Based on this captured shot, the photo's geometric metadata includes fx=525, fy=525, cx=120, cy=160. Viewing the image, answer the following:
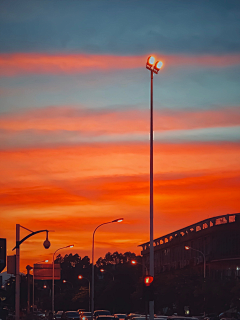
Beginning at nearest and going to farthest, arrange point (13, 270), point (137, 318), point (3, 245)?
point (3, 245) < point (13, 270) < point (137, 318)

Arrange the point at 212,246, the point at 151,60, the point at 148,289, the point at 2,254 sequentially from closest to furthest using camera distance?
the point at 2,254, the point at 148,289, the point at 151,60, the point at 212,246

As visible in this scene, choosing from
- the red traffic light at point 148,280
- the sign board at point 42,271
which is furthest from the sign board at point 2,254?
the sign board at point 42,271

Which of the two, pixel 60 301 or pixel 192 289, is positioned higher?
pixel 192 289

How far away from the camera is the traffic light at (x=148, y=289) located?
81.7ft

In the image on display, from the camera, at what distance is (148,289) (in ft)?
82.0

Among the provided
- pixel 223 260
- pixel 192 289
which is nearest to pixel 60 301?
pixel 223 260

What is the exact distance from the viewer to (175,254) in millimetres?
121500

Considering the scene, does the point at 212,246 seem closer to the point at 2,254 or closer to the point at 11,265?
the point at 11,265

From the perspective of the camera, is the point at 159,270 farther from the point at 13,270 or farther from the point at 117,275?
the point at 13,270

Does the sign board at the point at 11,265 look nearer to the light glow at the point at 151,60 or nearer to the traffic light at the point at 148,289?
the traffic light at the point at 148,289

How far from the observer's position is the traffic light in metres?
24.9

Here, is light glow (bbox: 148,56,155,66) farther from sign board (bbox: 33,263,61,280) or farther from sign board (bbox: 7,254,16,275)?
sign board (bbox: 33,263,61,280)

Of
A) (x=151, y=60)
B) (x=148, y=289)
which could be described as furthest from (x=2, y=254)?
(x=151, y=60)

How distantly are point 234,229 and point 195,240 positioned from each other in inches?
562
